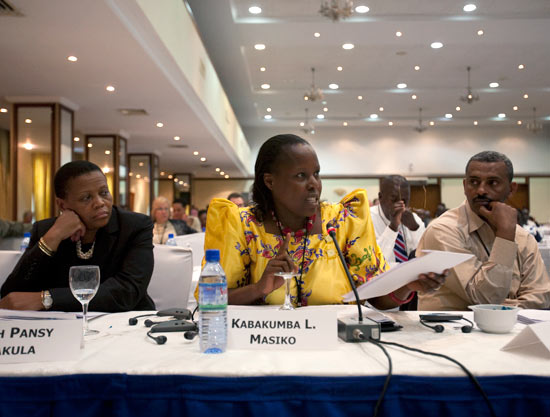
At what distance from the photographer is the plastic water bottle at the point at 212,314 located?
1.08 m

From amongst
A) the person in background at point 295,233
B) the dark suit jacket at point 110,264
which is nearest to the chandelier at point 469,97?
the person in background at point 295,233

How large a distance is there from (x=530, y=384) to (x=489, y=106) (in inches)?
634

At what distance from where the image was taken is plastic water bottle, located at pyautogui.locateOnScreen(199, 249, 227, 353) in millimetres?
1076

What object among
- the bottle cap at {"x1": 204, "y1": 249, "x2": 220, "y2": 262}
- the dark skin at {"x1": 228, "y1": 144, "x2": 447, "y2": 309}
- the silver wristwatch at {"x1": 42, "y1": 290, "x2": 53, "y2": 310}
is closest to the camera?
the bottle cap at {"x1": 204, "y1": 249, "x2": 220, "y2": 262}

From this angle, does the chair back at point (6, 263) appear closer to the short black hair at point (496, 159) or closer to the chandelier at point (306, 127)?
the short black hair at point (496, 159)

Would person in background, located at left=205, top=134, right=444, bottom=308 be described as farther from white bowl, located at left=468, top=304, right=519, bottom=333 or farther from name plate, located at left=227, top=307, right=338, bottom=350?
name plate, located at left=227, top=307, right=338, bottom=350

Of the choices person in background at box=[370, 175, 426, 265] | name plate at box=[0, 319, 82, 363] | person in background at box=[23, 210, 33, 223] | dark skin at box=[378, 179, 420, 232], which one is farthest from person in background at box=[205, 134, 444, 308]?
person in background at box=[23, 210, 33, 223]

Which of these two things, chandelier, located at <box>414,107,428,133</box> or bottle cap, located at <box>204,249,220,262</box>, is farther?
chandelier, located at <box>414,107,428,133</box>

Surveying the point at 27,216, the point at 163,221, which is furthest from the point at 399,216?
the point at 27,216

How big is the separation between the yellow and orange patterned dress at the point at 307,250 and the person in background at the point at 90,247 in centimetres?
32

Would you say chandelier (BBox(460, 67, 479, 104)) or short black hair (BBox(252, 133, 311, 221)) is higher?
chandelier (BBox(460, 67, 479, 104))

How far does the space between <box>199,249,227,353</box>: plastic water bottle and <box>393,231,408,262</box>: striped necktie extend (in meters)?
2.79

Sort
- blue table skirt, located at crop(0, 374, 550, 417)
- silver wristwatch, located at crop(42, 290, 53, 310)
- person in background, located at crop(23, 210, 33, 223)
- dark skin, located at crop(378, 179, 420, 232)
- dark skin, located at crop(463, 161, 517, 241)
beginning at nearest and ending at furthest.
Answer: blue table skirt, located at crop(0, 374, 550, 417) → silver wristwatch, located at crop(42, 290, 53, 310) → dark skin, located at crop(463, 161, 517, 241) → dark skin, located at crop(378, 179, 420, 232) → person in background, located at crop(23, 210, 33, 223)

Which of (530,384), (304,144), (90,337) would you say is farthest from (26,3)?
(530,384)
